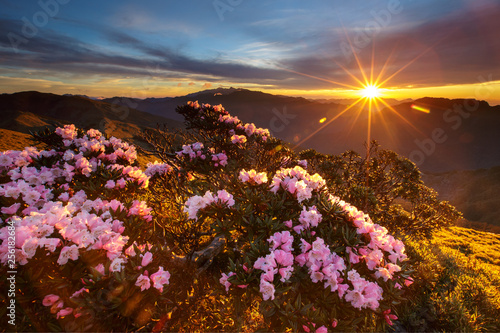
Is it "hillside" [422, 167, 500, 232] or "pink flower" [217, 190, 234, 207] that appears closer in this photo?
"pink flower" [217, 190, 234, 207]

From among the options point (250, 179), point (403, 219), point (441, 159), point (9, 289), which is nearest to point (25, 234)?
point (9, 289)

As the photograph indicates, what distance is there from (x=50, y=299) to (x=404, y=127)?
199 metres

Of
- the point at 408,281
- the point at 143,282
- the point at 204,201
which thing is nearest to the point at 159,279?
the point at 143,282

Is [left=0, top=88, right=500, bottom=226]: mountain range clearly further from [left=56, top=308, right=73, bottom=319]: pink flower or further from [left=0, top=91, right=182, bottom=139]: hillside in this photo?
[left=56, top=308, right=73, bottom=319]: pink flower

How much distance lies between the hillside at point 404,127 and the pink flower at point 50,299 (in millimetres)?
126803

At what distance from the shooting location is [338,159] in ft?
38.2

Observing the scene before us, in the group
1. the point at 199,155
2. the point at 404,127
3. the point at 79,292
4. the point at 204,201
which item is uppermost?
the point at 404,127

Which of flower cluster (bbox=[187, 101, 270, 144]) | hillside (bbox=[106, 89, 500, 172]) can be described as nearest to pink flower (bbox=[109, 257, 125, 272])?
flower cluster (bbox=[187, 101, 270, 144])

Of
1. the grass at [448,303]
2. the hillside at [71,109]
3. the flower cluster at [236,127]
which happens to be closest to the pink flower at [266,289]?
the grass at [448,303]

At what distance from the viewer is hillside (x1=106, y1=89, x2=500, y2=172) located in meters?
128

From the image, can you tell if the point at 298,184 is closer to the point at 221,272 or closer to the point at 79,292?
the point at 221,272

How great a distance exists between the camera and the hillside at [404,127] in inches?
5059

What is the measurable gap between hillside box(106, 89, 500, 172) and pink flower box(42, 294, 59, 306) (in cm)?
12680

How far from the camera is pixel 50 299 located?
2.39 m
